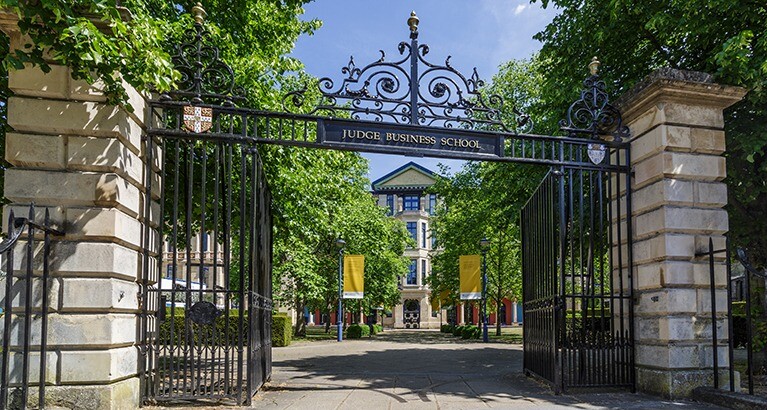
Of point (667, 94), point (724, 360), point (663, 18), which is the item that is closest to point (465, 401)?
point (724, 360)

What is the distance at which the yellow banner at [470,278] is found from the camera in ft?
88.0

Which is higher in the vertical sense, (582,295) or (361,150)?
(361,150)

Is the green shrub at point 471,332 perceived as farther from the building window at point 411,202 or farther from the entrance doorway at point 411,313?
the building window at point 411,202

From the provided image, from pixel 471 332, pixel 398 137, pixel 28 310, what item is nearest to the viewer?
pixel 28 310

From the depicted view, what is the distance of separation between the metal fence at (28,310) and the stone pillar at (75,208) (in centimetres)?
6

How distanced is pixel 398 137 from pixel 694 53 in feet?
23.2

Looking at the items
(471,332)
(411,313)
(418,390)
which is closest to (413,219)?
(411,313)

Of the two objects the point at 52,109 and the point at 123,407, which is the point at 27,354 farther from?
the point at 52,109

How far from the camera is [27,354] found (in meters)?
6.06

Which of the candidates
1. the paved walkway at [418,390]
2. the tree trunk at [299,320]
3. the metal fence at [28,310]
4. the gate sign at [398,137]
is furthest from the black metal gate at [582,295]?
the tree trunk at [299,320]

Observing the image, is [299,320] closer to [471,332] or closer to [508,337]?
[471,332]

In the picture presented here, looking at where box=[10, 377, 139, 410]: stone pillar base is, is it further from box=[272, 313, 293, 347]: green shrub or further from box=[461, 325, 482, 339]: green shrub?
box=[461, 325, 482, 339]: green shrub

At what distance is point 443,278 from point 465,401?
29147mm

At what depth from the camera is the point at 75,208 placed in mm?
6781
